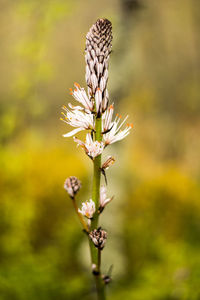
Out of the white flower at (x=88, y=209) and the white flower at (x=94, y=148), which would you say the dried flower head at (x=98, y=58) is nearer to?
the white flower at (x=94, y=148)

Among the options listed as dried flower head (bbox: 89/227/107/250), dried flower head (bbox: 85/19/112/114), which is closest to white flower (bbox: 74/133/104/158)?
dried flower head (bbox: 85/19/112/114)

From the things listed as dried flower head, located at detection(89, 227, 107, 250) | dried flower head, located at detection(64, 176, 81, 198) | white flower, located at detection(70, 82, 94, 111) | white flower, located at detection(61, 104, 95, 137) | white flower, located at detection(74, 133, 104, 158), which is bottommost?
dried flower head, located at detection(89, 227, 107, 250)

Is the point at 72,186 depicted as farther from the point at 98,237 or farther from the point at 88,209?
the point at 98,237

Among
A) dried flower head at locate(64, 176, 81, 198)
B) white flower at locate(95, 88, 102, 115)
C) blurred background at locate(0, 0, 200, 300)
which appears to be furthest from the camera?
blurred background at locate(0, 0, 200, 300)

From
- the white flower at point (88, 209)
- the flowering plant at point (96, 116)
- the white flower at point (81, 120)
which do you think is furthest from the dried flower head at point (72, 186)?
the white flower at point (81, 120)

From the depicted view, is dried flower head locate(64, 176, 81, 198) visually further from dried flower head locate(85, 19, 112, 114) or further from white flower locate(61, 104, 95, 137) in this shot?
dried flower head locate(85, 19, 112, 114)

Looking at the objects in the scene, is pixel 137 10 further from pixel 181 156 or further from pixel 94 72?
pixel 181 156

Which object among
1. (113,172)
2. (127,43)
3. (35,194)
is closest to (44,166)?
(35,194)
